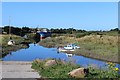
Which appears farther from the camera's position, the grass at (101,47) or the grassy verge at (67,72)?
the grass at (101,47)

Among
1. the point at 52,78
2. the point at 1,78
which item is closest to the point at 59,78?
the point at 52,78

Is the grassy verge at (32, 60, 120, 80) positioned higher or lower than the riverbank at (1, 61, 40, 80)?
higher

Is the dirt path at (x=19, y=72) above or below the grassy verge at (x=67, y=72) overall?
below

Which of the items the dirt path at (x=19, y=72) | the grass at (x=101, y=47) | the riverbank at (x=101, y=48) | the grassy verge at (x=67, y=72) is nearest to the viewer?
the grassy verge at (x=67, y=72)

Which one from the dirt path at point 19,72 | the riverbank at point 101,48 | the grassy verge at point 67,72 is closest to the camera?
the grassy verge at point 67,72

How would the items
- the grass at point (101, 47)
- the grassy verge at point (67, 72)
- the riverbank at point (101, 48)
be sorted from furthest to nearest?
the grass at point (101, 47)
the riverbank at point (101, 48)
the grassy verge at point (67, 72)

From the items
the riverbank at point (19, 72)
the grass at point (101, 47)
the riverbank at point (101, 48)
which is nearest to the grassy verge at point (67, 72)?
the riverbank at point (19, 72)

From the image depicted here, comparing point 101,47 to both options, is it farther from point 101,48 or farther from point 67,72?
point 67,72

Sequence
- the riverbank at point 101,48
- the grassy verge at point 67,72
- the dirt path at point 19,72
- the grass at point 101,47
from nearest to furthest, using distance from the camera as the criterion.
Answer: the grassy verge at point 67,72 < the dirt path at point 19,72 < the riverbank at point 101,48 < the grass at point 101,47

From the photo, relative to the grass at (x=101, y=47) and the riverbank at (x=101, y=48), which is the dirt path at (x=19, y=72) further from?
the grass at (x=101, y=47)

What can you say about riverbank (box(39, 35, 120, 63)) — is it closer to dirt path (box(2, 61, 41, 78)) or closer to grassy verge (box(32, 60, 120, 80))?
dirt path (box(2, 61, 41, 78))

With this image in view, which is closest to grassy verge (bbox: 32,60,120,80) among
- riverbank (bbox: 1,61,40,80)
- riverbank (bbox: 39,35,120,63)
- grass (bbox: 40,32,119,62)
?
riverbank (bbox: 1,61,40,80)

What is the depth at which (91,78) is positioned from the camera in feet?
41.9

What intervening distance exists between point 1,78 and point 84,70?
11.0ft
